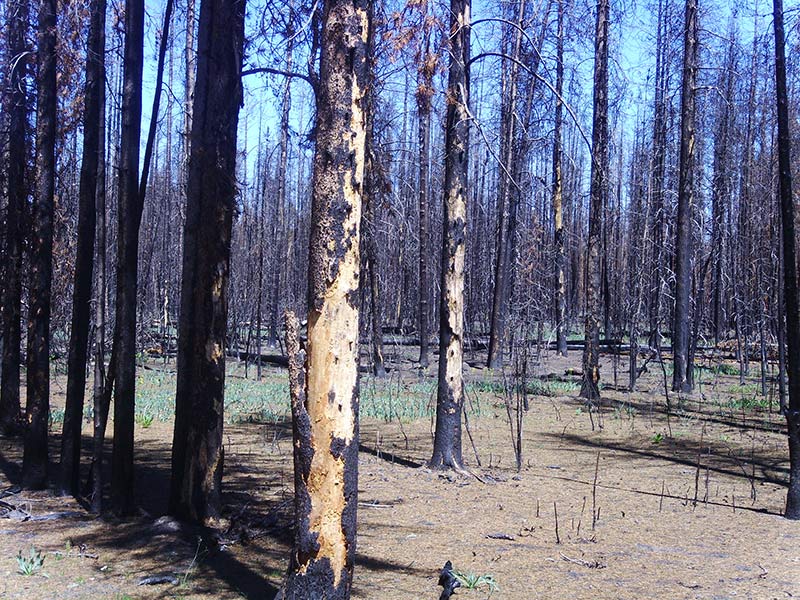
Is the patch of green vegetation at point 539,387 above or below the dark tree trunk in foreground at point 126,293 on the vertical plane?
below

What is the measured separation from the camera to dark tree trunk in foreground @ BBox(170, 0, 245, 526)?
6.72 meters

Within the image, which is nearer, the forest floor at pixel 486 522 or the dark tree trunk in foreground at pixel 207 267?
the forest floor at pixel 486 522

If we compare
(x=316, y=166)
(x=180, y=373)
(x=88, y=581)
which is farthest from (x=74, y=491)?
(x=316, y=166)

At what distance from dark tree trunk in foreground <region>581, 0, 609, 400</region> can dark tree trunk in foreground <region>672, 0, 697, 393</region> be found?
7.44ft

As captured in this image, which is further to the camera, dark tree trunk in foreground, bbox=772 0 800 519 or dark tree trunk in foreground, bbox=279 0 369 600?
dark tree trunk in foreground, bbox=772 0 800 519

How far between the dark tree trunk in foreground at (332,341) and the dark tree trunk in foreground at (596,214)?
481 inches

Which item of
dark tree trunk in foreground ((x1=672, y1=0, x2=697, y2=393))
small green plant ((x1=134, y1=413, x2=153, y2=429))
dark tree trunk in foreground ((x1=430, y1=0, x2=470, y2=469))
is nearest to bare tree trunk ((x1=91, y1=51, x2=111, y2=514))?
dark tree trunk in foreground ((x1=430, y1=0, x2=470, y2=469))

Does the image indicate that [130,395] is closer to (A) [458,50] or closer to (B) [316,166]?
(B) [316,166]

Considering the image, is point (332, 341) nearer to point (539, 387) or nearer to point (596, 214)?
point (596, 214)

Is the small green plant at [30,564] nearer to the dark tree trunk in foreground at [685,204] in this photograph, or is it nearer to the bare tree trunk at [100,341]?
the bare tree trunk at [100,341]

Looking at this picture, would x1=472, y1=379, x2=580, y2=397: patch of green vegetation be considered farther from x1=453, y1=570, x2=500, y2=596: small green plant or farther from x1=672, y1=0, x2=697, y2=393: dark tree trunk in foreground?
x1=453, y1=570, x2=500, y2=596: small green plant

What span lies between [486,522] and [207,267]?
3641 mm

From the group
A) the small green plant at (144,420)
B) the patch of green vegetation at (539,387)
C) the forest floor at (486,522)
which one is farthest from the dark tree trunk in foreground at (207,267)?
the patch of green vegetation at (539,387)

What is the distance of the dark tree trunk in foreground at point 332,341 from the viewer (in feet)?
13.2
